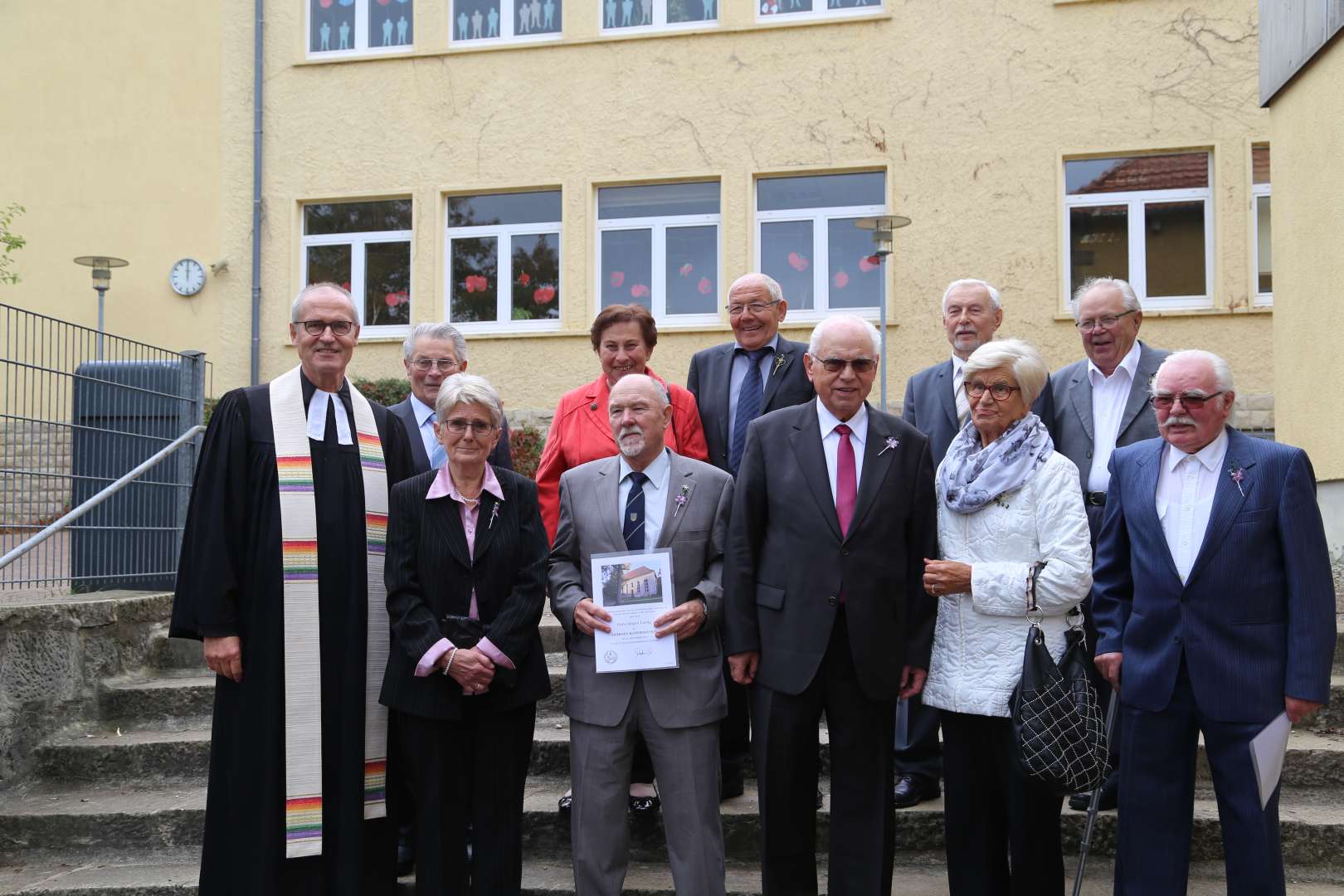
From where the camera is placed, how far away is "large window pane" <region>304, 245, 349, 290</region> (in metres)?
14.6

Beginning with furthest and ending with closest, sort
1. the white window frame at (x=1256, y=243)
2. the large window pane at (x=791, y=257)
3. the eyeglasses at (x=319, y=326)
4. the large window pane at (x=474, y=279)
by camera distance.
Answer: the large window pane at (x=474, y=279)
the large window pane at (x=791, y=257)
the white window frame at (x=1256, y=243)
the eyeglasses at (x=319, y=326)

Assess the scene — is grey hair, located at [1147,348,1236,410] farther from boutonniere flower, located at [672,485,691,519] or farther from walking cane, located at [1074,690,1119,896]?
boutonniere flower, located at [672,485,691,519]

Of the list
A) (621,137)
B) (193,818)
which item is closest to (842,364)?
(193,818)

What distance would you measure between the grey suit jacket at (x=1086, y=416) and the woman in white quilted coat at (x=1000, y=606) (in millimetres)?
806

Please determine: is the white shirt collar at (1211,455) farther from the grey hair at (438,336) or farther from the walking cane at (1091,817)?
the grey hair at (438,336)

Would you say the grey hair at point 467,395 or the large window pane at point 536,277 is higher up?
the large window pane at point 536,277

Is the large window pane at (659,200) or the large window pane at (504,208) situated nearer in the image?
the large window pane at (659,200)

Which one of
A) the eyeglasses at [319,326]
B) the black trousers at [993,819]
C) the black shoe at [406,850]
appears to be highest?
the eyeglasses at [319,326]

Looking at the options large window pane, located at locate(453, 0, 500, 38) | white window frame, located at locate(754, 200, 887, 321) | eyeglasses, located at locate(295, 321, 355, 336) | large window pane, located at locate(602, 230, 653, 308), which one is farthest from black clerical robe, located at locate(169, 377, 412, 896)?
large window pane, located at locate(453, 0, 500, 38)

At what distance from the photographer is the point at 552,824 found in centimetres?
482

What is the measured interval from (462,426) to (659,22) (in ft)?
35.9

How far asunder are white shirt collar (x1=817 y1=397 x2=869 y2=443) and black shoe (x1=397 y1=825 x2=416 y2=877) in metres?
2.21

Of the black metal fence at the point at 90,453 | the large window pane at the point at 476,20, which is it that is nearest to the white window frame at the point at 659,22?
the large window pane at the point at 476,20

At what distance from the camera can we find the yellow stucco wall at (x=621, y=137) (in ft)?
40.8
